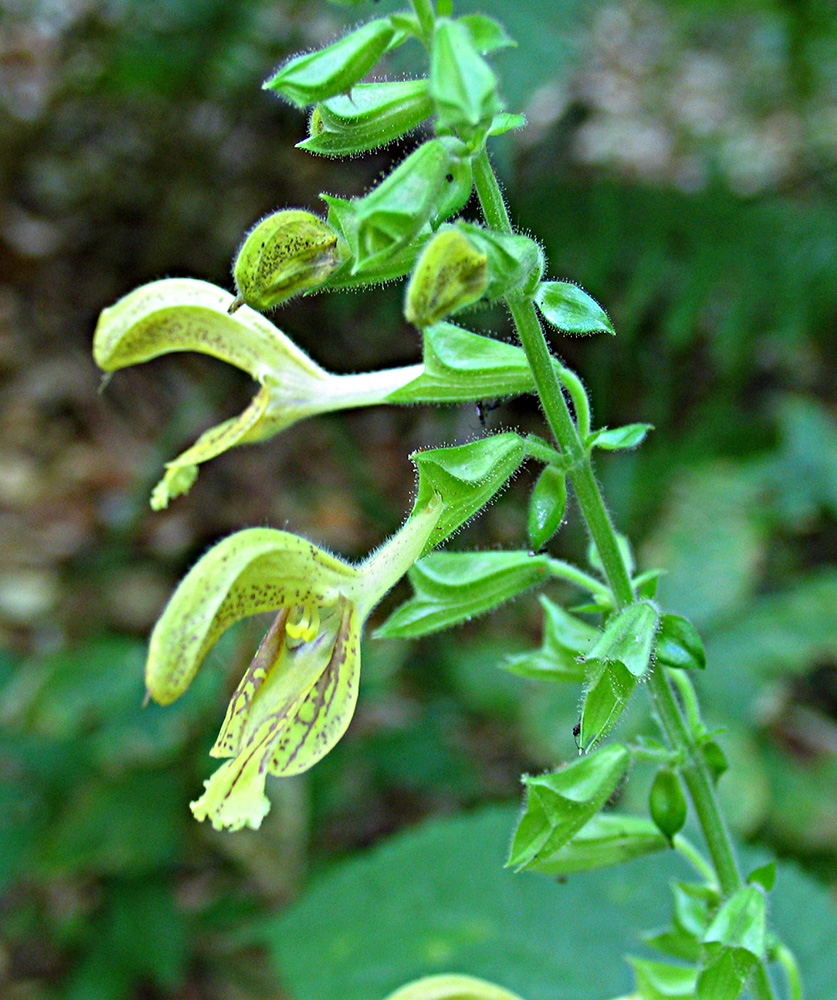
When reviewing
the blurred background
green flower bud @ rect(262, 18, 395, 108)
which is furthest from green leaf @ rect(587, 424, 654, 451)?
the blurred background

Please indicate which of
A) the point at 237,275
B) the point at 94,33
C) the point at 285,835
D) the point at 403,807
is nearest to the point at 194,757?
the point at 285,835

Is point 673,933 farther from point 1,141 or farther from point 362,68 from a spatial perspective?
point 1,141

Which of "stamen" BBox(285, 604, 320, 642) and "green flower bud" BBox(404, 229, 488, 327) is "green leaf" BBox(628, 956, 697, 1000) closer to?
"stamen" BBox(285, 604, 320, 642)

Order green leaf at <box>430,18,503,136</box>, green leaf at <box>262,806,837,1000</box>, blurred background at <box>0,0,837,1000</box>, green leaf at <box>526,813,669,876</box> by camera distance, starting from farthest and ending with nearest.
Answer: blurred background at <box>0,0,837,1000</box>, green leaf at <box>262,806,837,1000</box>, green leaf at <box>526,813,669,876</box>, green leaf at <box>430,18,503,136</box>

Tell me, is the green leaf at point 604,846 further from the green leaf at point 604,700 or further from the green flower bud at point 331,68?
the green flower bud at point 331,68

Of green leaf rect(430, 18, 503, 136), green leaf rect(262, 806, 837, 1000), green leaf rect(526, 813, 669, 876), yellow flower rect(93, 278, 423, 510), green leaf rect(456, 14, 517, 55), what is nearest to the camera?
green leaf rect(430, 18, 503, 136)
